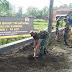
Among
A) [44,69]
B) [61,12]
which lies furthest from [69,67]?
→ [61,12]

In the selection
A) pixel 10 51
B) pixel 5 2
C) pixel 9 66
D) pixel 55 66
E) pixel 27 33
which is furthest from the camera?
pixel 5 2

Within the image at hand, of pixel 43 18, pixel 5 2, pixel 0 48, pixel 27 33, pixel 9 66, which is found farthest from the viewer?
pixel 43 18

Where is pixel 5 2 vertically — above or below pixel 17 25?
above

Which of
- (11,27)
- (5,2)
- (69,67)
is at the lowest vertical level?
(69,67)

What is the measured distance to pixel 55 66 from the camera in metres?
4.52

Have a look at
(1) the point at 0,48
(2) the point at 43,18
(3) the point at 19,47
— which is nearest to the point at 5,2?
(3) the point at 19,47

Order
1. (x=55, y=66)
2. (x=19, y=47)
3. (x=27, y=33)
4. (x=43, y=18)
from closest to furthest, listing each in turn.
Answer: (x=55, y=66), (x=19, y=47), (x=27, y=33), (x=43, y=18)

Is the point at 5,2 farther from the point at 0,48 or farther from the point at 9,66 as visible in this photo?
the point at 9,66

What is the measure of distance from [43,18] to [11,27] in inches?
894

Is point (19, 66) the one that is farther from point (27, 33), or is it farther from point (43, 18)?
point (43, 18)

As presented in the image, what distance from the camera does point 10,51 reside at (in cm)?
616

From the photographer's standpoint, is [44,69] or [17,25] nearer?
[44,69]

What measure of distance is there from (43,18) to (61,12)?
4888mm

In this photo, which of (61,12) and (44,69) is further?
(61,12)
